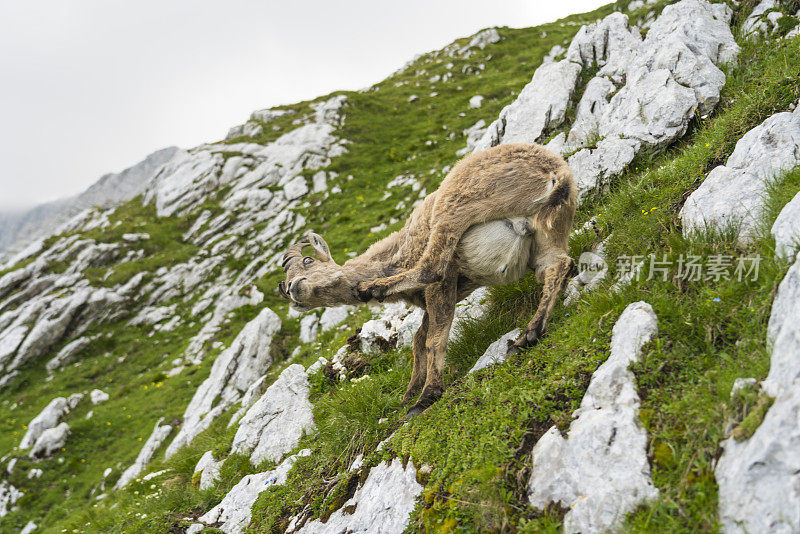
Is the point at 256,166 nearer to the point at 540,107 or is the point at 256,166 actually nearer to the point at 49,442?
the point at 49,442

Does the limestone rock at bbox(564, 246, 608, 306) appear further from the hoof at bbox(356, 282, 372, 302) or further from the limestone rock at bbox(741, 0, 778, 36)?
the limestone rock at bbox(741, 0, 778, 36)

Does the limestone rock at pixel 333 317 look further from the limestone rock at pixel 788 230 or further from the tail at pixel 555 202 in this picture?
the limestone rock at pixel 788 230

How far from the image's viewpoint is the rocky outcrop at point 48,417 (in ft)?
59.2

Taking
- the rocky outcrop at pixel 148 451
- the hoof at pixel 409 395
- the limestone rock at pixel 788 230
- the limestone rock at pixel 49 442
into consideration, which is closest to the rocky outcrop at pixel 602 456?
the limestone rock at pixel 788 230

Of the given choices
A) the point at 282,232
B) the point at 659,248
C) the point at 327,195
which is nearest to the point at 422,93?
the point at 327,195

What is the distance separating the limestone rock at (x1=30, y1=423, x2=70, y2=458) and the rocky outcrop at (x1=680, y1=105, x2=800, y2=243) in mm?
23322

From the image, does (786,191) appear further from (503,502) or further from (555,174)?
(503,502)

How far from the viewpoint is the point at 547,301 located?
5391 millimetres

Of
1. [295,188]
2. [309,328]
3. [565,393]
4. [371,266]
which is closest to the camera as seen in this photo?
[565,393]

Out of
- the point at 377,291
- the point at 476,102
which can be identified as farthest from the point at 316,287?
the point at 476,102

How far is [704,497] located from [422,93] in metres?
46.6

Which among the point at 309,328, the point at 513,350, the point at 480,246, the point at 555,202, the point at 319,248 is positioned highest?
the point at 319,248

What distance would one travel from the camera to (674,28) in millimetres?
11125

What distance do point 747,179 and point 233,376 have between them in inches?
565
